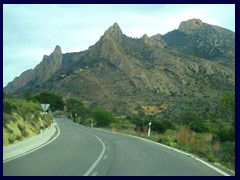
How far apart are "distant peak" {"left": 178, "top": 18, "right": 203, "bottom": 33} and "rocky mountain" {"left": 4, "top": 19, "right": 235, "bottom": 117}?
34.5 ft

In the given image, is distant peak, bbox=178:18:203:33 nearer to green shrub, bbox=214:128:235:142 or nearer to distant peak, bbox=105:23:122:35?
distant peak, bbox=105:23:122:35

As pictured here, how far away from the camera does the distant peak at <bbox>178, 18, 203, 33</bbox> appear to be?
15102 cm

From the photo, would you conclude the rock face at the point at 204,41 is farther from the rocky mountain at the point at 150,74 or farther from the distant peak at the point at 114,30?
the distant peak at the point at 114,30

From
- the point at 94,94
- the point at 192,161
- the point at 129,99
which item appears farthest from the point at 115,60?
the point at 192,161

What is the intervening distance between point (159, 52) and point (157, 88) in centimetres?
1940

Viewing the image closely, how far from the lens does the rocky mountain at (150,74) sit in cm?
9638

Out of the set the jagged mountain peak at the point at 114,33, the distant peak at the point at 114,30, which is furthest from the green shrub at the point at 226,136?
the distant peak at the point at 114,30

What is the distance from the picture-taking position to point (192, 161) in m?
17.4

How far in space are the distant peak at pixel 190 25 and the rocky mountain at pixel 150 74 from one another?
10514 mm

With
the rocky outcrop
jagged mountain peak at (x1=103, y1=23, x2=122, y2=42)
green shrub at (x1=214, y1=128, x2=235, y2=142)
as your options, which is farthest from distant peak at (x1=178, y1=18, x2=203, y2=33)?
green shrub at (x1=214, y1=128, x2=235, y2=142)
